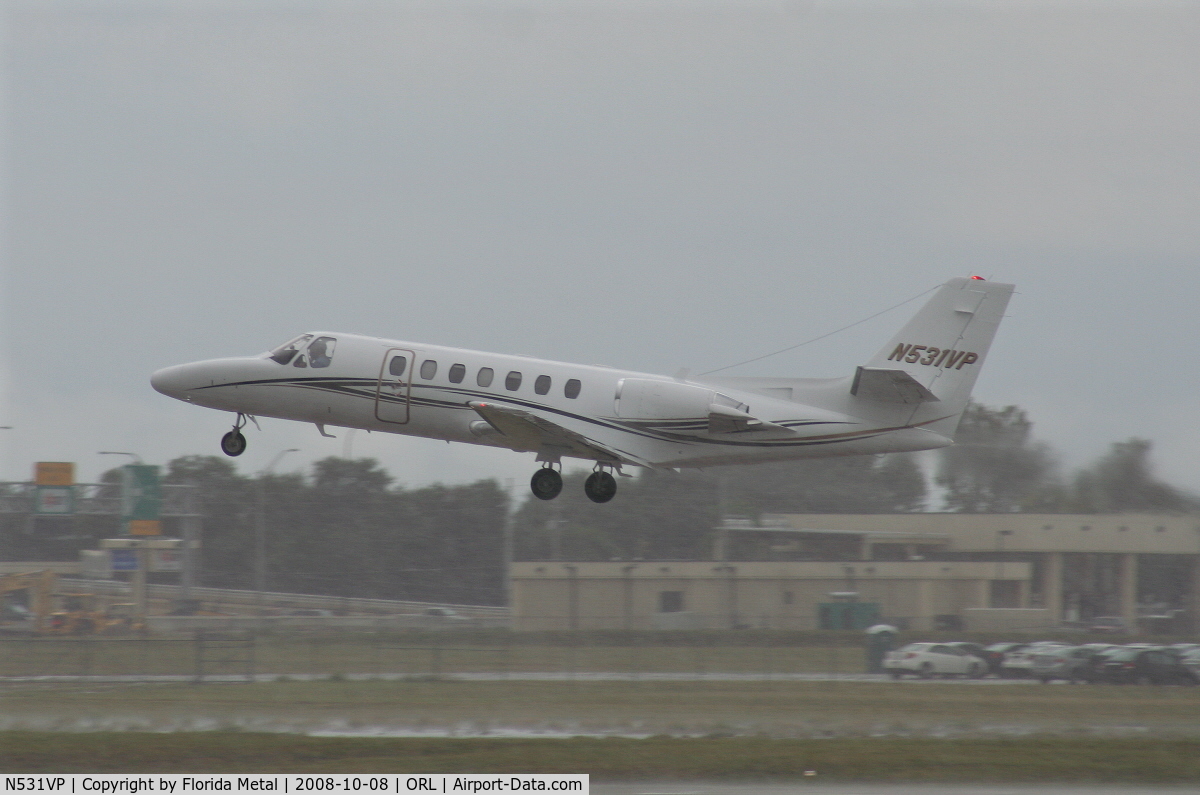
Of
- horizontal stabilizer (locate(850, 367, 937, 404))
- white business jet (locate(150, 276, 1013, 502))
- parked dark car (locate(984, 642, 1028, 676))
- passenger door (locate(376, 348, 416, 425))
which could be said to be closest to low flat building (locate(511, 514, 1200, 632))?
parked dark car (locate(984, 642, 1028, 676))

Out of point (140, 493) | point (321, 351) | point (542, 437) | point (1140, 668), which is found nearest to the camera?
point (542, 437)

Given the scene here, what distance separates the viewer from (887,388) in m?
28.1

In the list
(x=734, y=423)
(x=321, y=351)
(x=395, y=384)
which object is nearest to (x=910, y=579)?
(x=734, y=423)

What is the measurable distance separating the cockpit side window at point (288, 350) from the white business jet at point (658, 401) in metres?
0.41

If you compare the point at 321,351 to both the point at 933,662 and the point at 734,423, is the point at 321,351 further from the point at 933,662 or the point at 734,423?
the point at 933,662

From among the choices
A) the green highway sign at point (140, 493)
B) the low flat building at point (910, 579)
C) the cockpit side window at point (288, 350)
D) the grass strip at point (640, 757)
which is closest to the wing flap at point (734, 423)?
the grass strip at point (640, 757)

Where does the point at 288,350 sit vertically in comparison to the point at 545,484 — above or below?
above

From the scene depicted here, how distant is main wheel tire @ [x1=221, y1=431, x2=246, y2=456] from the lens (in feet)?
103

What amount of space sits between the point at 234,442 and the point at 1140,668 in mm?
23911

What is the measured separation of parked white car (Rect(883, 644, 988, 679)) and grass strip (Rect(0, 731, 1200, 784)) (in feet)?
20.2

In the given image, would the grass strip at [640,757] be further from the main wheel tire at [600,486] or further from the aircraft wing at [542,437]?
the aircraft wing at [542,437]

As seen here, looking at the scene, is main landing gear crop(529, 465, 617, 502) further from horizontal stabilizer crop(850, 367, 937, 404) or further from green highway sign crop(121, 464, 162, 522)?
green highway sign crop(121, 464, 162, 522)

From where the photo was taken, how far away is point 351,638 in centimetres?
3853

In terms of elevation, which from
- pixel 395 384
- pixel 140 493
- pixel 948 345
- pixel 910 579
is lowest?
pixel 910 579
